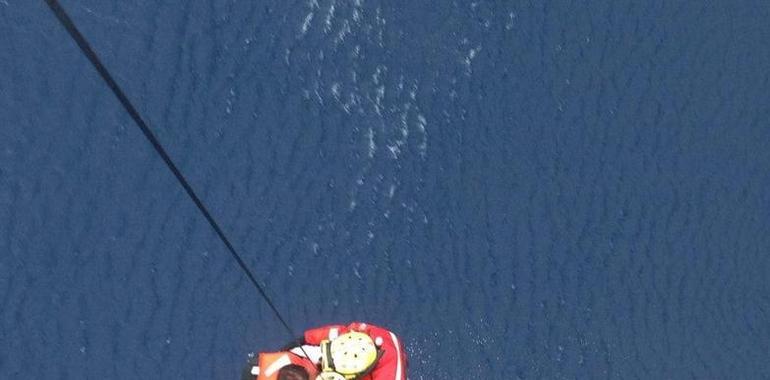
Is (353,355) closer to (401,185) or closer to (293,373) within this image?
(293,373)

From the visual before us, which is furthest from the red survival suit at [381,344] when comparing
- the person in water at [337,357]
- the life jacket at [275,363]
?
the life jacket at [275,363]

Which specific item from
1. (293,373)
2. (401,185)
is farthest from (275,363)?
(401,185)

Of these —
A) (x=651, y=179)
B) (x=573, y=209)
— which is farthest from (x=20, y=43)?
(x=651, y=179)

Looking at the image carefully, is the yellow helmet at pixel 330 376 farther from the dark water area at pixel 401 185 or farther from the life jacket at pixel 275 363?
the dark water area at pixel 401 185

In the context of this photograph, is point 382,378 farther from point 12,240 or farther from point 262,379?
point 12,240

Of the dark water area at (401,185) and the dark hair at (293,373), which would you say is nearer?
the dark hair at (293,373)
